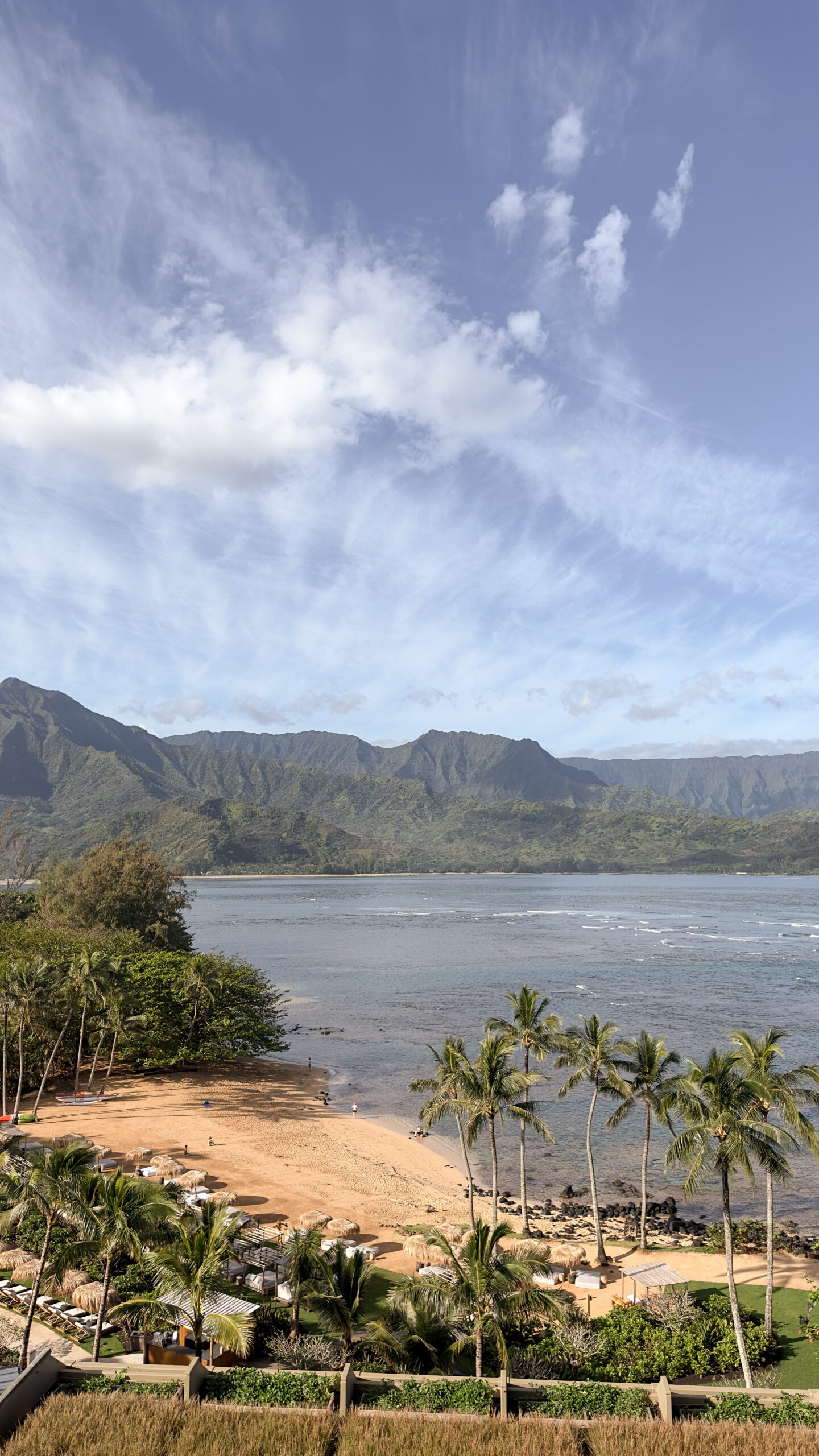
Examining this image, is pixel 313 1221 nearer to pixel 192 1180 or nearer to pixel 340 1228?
pixel 340 1228

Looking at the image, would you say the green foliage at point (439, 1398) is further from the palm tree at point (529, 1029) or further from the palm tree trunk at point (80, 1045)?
the palm tree trunk at point (80, 1045)

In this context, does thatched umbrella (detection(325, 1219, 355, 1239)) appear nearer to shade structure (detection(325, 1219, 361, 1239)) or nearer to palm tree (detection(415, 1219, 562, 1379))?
shade structure (detection(325, 1219, 361, 1239))

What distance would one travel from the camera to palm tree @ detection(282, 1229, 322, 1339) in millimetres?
24156

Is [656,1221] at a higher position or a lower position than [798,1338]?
lower

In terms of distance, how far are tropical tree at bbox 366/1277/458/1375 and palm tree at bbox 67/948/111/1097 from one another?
33067 millimetres

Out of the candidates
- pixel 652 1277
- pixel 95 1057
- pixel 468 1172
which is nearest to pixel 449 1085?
pixel 468 1172

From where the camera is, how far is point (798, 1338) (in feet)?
86.2

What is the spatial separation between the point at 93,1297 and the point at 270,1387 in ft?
32.6

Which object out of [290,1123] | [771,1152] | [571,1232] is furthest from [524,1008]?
[290,1123]

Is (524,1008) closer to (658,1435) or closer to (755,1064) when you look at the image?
(755,1064)

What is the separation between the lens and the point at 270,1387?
754 inches

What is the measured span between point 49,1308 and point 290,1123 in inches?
1126

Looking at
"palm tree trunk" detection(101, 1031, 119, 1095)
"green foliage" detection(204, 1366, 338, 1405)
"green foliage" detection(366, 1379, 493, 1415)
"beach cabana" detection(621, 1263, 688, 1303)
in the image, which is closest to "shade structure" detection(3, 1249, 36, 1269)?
"green foliage" detection(204, 1366, 338, 1405)

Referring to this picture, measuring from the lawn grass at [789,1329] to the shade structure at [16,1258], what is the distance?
24219 mm
